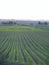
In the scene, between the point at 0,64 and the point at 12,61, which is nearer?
the point at 0,64

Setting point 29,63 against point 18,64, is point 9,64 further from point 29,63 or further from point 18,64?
point 29,63

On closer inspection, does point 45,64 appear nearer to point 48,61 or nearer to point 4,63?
point 48,61

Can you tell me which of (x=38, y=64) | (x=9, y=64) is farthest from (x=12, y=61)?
(x=38, y=64)

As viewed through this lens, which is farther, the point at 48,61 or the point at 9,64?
the point at 48,61

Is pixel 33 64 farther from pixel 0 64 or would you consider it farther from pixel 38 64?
pixel 0 64

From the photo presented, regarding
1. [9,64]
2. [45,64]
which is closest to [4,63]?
[9,64]

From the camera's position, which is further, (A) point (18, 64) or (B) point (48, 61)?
(B) point (48, 61)

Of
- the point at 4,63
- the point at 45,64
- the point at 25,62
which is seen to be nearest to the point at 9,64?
the point at 4,63
